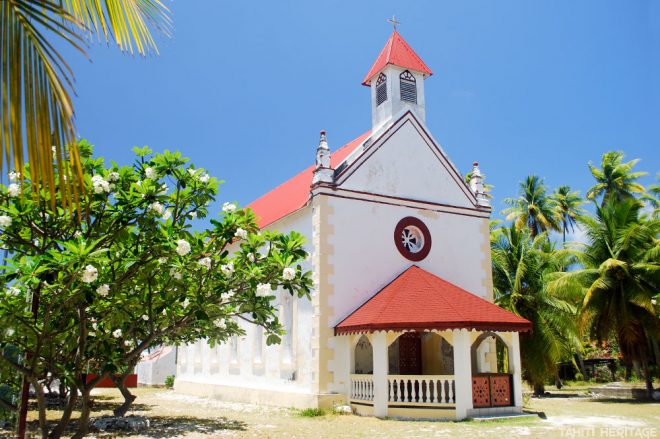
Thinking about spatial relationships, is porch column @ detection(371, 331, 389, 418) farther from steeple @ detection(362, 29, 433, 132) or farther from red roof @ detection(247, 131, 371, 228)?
steeple @ detection(362, 29, 433, 132)

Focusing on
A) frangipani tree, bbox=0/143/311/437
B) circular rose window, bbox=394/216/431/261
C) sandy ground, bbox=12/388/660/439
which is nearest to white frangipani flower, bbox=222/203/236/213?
frangipani tree, bbox=0/143/311/437

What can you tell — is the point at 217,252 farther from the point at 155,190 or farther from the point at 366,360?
the point at 366,360

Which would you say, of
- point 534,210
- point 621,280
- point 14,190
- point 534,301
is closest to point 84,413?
point 14,190

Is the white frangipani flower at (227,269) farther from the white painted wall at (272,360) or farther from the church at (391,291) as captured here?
the white painted wall at (272,360)

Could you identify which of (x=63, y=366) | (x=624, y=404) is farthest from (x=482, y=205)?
(x=63, y=366)

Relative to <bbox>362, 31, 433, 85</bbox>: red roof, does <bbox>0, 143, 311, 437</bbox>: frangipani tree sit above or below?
below

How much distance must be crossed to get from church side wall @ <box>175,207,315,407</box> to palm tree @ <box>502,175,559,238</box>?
31.6m

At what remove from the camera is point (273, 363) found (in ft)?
71.5

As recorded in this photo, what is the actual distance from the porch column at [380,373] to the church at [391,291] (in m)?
0.03

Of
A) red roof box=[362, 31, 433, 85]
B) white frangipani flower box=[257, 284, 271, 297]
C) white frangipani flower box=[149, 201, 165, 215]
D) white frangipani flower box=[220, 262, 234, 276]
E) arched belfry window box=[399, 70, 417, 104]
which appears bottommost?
white frangipani flower box=[257, 284, 271, 297]

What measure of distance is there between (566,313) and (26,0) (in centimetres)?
2588

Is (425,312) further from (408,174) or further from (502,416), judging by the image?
(408,174)

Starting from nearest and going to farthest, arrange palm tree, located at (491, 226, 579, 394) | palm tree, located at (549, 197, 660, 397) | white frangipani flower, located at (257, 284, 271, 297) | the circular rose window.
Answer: white frangipani flower, located at (257, 284, 271, 297)
the circular rose window
palm tree, located at (549, 197, 660, 397)
palm tree, located at (491, 226, 579, 394)

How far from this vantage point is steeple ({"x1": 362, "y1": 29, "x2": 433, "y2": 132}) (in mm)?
22703
